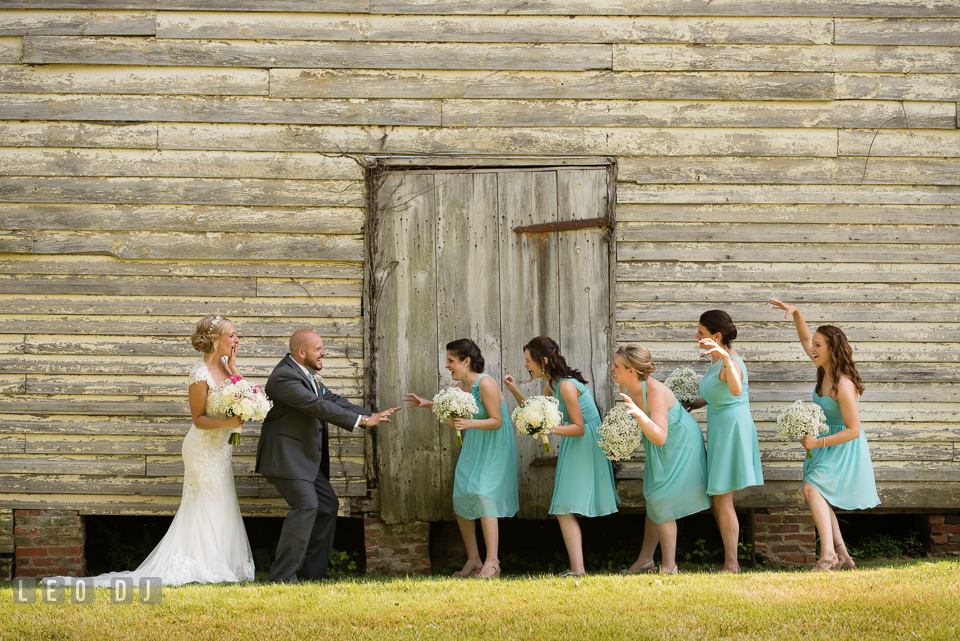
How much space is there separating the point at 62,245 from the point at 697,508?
5.59 m

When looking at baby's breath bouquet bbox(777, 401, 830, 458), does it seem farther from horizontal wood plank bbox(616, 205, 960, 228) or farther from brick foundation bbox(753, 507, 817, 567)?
horizontal wood plank bbox(616, 205, 960, 228)

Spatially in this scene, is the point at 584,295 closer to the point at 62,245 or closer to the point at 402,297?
the point at 402,297

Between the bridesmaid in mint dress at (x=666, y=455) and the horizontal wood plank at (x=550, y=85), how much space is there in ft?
7.80

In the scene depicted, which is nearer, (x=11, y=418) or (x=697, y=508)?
(x=697, y=508)

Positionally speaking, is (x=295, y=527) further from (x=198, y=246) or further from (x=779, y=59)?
(x=779, y=59)

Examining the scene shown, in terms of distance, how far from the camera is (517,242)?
6344 millimetres

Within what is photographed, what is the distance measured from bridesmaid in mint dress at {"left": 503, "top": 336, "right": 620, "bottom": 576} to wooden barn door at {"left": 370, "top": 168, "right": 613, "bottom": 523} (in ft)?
1.88

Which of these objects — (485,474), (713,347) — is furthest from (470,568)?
(713,347)

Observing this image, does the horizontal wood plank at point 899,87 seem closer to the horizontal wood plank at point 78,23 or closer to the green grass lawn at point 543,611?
the green grass lawn at point 543,611

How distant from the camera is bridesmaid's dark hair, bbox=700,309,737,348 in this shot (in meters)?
5.70

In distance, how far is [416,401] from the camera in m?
6.14

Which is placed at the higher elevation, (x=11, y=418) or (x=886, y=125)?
(x=886, y=125)

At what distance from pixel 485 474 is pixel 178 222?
3335 millimetres

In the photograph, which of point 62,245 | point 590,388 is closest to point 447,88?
point 590,388
